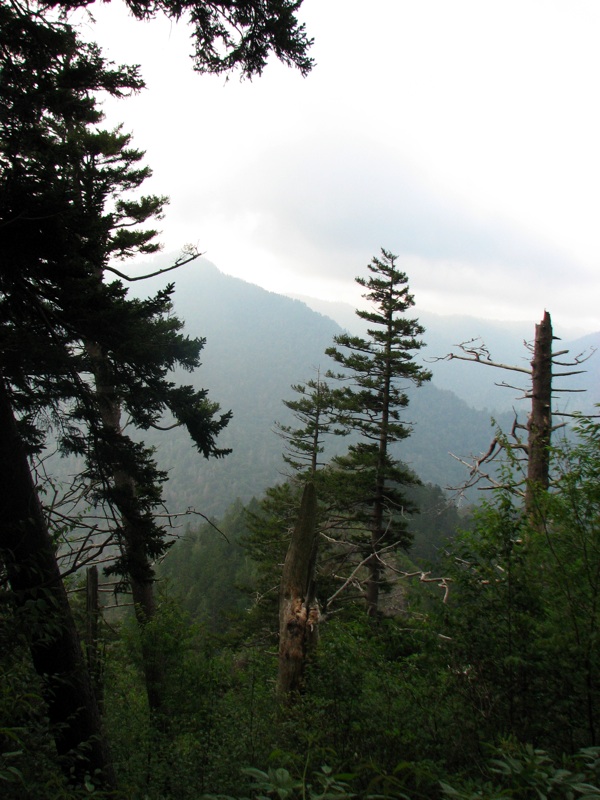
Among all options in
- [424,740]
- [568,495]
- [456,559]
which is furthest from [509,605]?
[424,740]

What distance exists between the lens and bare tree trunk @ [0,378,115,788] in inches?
149

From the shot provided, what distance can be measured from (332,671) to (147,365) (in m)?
3.65

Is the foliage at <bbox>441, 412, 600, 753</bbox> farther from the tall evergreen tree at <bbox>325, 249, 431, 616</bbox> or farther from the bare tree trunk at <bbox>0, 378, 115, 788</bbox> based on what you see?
the tall evergreen tree at <bbox>325, 249, 431, 616</bbox>

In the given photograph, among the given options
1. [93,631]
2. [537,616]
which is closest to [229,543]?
[537,616]

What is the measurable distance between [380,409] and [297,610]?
9.90 m

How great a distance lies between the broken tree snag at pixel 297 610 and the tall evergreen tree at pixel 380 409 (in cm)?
823

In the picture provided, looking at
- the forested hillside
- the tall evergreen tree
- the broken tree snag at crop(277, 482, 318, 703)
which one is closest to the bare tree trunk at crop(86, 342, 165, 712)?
the forested hillside

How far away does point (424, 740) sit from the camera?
138 inches

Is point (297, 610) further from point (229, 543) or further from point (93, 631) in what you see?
point (93, 631)

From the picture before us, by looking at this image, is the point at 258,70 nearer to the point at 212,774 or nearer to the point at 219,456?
the point at 219,456

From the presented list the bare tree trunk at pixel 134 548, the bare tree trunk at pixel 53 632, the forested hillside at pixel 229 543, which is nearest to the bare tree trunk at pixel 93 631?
the forested hillside at pixel 229 543

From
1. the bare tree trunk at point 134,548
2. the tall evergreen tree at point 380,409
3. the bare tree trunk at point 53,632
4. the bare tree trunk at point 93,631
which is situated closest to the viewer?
the bare tree trunk at point 53,632

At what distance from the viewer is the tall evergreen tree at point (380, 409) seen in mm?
14406

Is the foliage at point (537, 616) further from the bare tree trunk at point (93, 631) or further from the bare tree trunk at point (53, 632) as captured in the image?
the bare tree trunk at point (93, 631)
